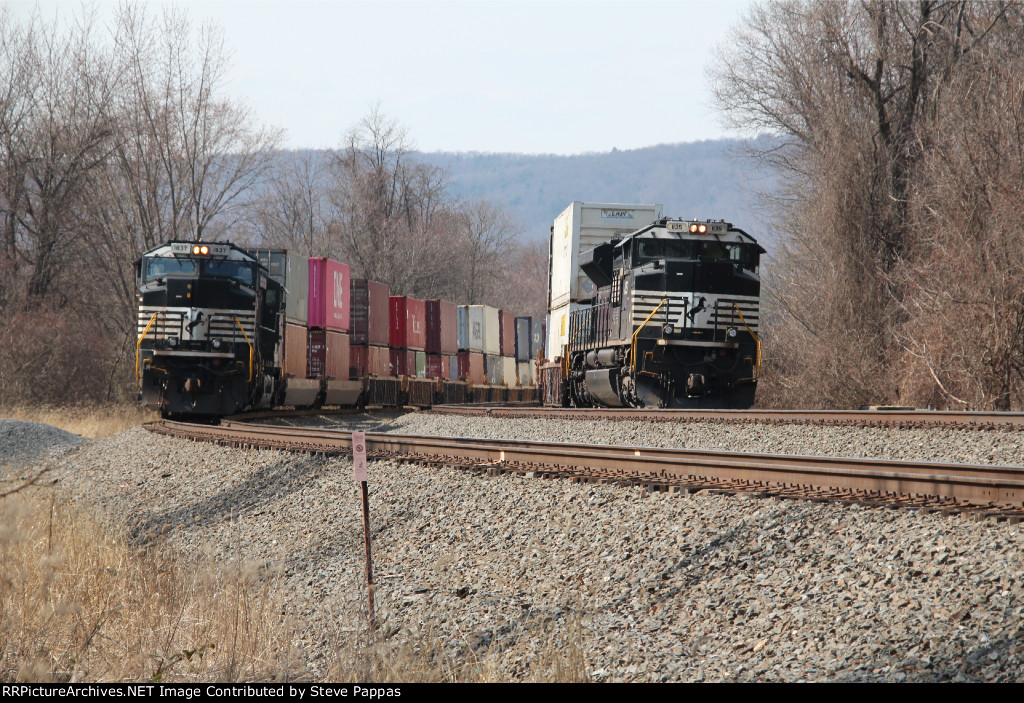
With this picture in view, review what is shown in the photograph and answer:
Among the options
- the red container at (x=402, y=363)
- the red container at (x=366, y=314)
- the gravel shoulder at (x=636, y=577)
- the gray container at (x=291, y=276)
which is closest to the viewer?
the gravel shoulder at (x=636, y=577)

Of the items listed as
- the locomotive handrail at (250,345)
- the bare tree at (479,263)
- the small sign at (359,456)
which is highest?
the bare tree at (479,263)

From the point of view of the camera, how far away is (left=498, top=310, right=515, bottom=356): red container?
35.2 meters

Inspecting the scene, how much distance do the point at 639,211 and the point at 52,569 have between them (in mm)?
14939

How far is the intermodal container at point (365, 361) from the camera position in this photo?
2344cm

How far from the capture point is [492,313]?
3394 cm

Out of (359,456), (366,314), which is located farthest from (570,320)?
(359,456)

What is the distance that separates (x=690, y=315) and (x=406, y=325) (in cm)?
1348

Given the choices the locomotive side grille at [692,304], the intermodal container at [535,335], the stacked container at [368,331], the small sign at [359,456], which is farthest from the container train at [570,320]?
the intermodal container at [535,335]

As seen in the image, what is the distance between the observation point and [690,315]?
1470cm

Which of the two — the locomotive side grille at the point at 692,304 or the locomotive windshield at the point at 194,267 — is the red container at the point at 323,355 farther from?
the locomotive side grille at the point at 692,304

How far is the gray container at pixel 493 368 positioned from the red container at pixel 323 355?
11.7m

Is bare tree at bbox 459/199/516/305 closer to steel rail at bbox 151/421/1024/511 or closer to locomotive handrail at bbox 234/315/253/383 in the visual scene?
locomotive handrail at bbox 234/315/253/383

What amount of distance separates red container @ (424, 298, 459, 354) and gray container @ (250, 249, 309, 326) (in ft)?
26.5

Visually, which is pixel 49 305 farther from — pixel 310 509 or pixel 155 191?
pixel 310 509
